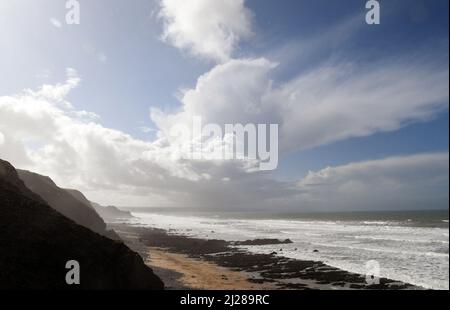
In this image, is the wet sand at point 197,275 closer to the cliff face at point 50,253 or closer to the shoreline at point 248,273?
the shoreline at point 248,273

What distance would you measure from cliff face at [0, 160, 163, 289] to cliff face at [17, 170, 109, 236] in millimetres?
20873

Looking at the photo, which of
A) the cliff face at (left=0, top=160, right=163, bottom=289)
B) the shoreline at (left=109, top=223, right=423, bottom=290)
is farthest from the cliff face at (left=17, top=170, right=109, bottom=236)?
the cliff face at (left=0, top=160, right=163, bottom=289)

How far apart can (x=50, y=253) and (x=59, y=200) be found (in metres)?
26.1

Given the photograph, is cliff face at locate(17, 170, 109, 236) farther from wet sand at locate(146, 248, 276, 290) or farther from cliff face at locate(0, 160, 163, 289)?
cliff face at locate(0, 160, 163, 289)

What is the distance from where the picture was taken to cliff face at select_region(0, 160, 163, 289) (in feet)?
38.6

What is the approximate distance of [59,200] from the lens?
36.2 m

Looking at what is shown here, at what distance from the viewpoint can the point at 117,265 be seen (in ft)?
47.7

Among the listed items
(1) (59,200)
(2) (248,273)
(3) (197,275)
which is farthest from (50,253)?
(1) (59,200)

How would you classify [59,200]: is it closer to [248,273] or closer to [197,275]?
[197,275]

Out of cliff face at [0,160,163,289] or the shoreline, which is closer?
cliff face at [0,160,163,289]
